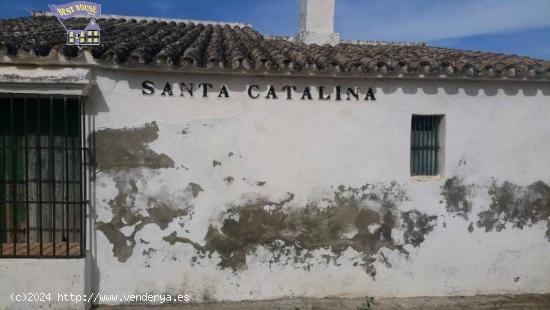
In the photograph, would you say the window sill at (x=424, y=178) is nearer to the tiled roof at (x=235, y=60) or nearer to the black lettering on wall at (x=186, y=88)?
the tiled roof at (x=235, y=60)

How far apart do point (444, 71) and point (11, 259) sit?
20.1ft

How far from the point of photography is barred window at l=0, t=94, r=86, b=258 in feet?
20.4

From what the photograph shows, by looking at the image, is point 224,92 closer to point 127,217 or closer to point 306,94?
point 306,94

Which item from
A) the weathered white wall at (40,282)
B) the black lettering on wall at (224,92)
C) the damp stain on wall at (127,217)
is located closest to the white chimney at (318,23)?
the black lettering on wall at (224,92)

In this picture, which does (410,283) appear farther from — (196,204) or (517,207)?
(196,204)

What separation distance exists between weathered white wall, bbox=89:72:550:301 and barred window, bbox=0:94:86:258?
44 cm

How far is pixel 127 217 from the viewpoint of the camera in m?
6.23

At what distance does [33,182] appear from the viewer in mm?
6332

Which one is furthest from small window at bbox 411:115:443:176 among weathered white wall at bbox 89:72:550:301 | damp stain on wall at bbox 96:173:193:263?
damp stain on wall at bbox 96:173:193:263

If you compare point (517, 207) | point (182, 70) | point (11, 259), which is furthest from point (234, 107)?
point (517, 207)

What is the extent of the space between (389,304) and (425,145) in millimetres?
2316

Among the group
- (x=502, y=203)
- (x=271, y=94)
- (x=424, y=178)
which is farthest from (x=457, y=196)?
(x=271, y=94)

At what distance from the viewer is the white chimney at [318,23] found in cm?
1111

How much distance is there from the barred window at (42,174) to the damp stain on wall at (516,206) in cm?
569
